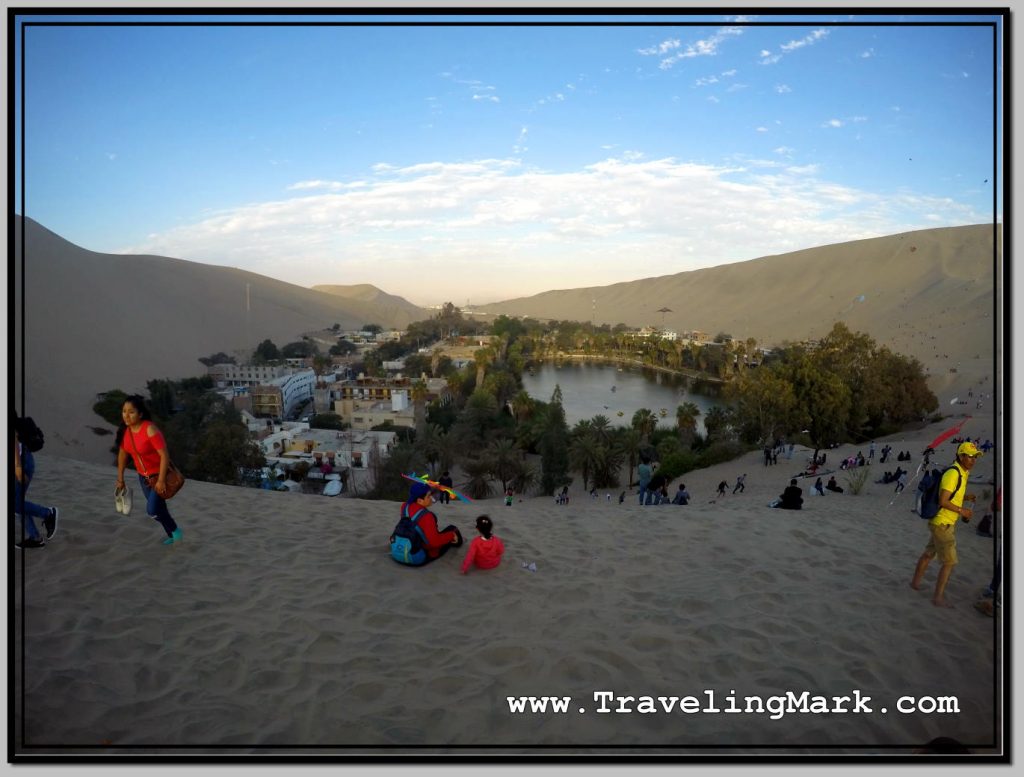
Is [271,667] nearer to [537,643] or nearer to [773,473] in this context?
[537,643]

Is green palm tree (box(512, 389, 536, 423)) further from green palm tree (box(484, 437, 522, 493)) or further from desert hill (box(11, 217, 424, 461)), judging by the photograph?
desert hill (box(11, 217, 424, 461))

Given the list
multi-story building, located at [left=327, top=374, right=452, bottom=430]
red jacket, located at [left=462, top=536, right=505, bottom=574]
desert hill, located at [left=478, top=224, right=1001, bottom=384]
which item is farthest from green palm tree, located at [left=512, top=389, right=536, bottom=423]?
red jacket, located at [left=462, top=536, right=505, bottom=574]

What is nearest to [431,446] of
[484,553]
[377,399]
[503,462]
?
[503,462]

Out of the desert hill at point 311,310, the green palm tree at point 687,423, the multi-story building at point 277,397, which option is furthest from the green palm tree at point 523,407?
the desert hill at point 311,310

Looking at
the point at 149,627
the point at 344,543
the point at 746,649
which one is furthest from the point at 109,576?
the point at 746,649

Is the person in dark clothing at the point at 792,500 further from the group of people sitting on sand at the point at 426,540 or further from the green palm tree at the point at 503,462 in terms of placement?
the green palm tree at the point at 503,462

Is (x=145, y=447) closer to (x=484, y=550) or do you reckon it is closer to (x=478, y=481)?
(x=484, y=550)
